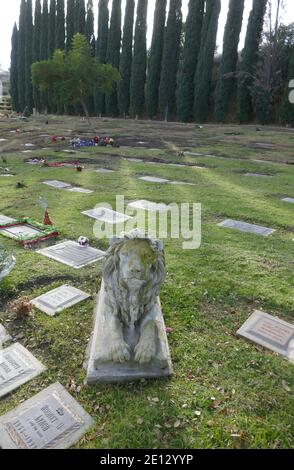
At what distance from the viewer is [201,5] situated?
3450 cm

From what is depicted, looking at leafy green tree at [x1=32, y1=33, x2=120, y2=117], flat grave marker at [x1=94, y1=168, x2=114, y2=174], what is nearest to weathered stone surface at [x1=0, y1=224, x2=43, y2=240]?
flat grave marker at [x1=94, y1=168, x2=114, y2=174]

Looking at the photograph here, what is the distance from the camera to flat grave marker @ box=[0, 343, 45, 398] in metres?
3.32

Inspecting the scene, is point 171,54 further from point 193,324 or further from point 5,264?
point 193,324

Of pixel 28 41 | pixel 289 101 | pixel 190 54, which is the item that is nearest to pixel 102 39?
pixel 190 54

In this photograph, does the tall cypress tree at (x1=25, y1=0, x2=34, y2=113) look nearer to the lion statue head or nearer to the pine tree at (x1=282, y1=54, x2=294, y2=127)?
the pine tree at (x1=282, y1=54, x2=294, y2=127)

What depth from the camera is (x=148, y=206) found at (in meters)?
8.45

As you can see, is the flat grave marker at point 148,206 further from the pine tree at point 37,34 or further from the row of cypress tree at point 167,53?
the pine tree at point 37,34

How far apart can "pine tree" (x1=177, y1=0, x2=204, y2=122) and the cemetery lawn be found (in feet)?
93.9

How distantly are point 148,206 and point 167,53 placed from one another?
3470cm

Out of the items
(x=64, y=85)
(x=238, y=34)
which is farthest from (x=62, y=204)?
(x=238, y=34)

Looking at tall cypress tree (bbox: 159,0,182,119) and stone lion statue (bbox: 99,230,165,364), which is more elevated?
tall cypress tree (bbox: 159,0,182,119)

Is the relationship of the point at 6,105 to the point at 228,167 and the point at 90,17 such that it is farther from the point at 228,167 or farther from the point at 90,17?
the point at 228,167

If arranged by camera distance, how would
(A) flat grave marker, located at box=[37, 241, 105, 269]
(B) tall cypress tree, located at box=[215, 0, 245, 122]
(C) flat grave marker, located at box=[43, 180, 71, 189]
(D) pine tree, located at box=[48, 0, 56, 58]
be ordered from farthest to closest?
(D) pine tree, located at box=[48, 0, 56, 58]
(B) tall cypress tree, located at box=[215, 0, 245, 122]
(C) flat grave marker, located at box=[43, 180, 71, 189]
(A) flat grave marker, located at box=[37, 241, 105, 269]

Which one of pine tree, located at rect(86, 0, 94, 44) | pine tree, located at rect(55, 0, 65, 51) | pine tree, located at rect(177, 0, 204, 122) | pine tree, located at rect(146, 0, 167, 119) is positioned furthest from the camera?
pine tree, located at rect(55, 0, 65, 51)
